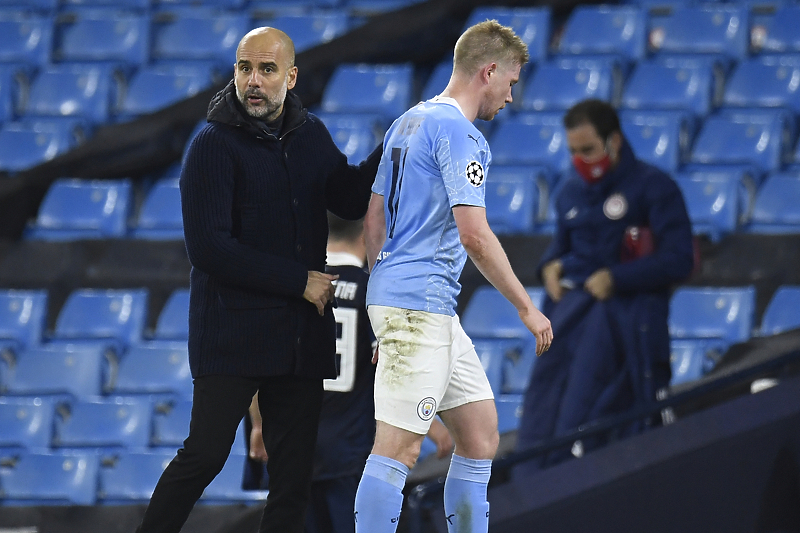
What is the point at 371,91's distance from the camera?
8.23 metres

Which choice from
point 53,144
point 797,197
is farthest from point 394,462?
point 53,144

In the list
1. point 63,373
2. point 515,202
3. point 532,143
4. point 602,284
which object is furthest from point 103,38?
point 602,284

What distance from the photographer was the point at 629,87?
7.68 m

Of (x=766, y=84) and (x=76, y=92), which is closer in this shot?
(x=766, y=84)

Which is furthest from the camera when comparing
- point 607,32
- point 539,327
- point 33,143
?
point 33,143

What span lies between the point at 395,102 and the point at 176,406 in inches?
108

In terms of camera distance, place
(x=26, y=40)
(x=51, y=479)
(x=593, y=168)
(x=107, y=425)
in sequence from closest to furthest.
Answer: (x=593, y=168) < (x=51, y=479) < (x=107, y=425) < (x=26, y=40)

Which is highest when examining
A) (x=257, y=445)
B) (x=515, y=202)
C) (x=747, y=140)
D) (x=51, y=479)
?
(x=747, y=140)

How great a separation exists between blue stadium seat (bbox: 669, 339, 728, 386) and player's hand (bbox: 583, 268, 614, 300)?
4.01 feet

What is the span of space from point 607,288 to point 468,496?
4.90 feet

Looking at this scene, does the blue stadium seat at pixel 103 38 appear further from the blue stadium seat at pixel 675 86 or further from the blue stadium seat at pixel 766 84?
the blue stadium seat at pixel 766 84

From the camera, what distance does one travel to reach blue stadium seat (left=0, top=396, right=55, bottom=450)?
655 centimetres

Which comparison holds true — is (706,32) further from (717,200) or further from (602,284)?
(602,284)

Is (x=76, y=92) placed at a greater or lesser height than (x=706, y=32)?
lesser
